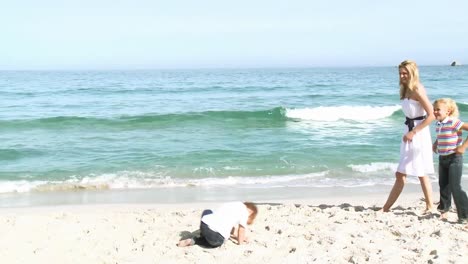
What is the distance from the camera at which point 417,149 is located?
512 centimetres

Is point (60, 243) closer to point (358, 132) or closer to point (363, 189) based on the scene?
point (363, 189)

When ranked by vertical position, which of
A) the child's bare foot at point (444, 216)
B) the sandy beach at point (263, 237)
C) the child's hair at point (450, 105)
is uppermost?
the child's hair at point (450, 105)

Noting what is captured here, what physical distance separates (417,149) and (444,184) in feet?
1.76

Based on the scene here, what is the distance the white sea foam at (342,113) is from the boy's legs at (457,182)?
13522 millimetres

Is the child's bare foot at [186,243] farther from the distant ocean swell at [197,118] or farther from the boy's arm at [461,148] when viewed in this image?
the distant ocean swell at [197,118]

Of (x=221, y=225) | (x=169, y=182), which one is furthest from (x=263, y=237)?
(x=169, y=182)

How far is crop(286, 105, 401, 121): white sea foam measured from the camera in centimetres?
1912

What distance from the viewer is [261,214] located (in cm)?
578

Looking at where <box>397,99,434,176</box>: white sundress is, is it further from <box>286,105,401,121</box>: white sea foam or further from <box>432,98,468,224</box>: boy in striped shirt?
<box>286,105,401,121</box>: white sea foam

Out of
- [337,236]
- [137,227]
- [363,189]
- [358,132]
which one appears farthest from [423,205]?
[358,132]

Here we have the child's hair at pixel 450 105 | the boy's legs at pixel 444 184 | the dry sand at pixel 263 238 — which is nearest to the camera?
the dry sand at pixel 263 238

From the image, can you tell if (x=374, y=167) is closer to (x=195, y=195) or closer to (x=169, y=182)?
(x=195, y=195)

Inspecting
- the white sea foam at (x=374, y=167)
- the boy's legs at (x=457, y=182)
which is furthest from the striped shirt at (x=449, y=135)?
the white sea foam at (x=374, y=167)

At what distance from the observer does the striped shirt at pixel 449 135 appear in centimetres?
490
